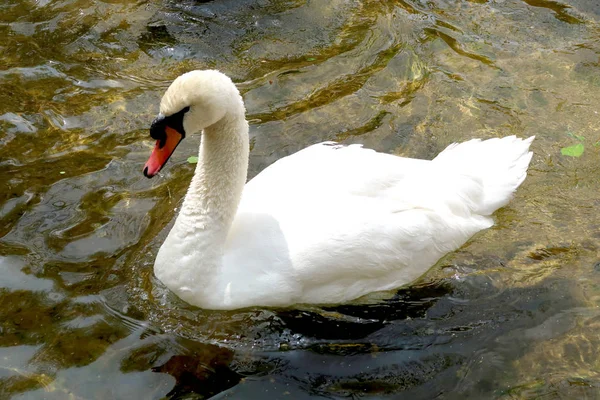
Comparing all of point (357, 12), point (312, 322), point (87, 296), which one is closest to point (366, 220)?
point (312, 322)

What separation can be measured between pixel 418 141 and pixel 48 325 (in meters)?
3.54

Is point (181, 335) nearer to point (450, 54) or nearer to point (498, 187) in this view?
point (498, 187)

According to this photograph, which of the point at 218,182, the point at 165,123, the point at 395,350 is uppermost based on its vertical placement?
the point at 165,123

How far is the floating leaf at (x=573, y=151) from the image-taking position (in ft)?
21.0

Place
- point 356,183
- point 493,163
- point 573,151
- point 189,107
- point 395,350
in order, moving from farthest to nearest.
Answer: point 573,151, point 493,163, point 356,183, point 395,350, point 189,107

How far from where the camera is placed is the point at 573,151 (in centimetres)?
641

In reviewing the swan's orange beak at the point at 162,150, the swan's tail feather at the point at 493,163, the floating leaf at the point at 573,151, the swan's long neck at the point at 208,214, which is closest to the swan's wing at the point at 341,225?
the swan's long neck at the point at 208,214

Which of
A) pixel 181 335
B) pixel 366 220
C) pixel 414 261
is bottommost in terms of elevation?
pixel 181 335

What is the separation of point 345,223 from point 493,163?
1.69 metres

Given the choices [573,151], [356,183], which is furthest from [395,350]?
[573,151]

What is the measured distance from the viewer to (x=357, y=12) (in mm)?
8375

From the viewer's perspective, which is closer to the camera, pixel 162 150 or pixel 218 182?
pixel 162 150

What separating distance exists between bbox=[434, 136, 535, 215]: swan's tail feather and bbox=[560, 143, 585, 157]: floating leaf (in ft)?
1.89

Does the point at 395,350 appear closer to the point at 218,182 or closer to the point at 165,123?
the point at 218,182
